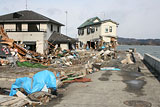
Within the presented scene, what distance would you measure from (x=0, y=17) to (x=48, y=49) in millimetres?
10085

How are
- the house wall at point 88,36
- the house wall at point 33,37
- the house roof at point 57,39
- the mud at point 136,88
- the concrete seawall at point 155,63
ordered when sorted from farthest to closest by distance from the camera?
1. the house wall at point 88,36
2. the house roof at point 57,39
3. the house wall at point 33,37
4. the concrete seawall at point 155,63
5. the mud at point 136,88

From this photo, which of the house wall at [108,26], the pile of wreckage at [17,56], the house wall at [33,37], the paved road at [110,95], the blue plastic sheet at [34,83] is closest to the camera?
the paved road at [110,95]

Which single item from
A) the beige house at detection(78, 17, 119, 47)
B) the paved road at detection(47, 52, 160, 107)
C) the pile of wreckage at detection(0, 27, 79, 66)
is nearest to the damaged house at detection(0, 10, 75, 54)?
the pile of wreckage at detection(0, 27, 79, 66)

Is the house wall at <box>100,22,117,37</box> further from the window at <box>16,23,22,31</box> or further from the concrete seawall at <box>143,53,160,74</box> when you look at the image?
the concrete seawall at <box>143,53,160,74</box>

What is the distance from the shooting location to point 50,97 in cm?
905

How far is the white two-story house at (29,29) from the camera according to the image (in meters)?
29.7

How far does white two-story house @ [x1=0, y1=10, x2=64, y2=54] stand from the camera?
97.5ft

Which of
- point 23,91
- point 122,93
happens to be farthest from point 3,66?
point 122,93

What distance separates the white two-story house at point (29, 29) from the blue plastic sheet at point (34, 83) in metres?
20.7

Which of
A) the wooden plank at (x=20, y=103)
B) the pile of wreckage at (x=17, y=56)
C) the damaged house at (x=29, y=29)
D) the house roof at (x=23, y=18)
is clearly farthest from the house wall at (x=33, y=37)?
the wooden plank at (x=20, y=103)

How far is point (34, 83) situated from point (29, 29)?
22982 millimetres

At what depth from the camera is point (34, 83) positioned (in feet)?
29.9

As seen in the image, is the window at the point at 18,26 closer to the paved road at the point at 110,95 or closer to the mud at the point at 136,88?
the paved road at the point at 110,95

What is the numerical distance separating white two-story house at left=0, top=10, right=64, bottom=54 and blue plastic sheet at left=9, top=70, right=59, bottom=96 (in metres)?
20.7
